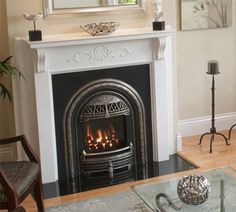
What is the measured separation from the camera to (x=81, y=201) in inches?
142

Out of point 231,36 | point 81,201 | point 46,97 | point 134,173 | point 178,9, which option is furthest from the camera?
point 231,36

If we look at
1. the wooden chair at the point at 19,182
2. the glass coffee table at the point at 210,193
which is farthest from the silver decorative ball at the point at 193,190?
the wooden chair at the point at 19,182

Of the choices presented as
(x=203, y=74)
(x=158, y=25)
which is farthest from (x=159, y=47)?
(x=203, y=74)

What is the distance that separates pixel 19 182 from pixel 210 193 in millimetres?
1206

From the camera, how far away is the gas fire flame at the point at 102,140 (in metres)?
4.14

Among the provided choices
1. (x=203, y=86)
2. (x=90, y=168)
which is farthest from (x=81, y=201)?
(x=203, y=86)

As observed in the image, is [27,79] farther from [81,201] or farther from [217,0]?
[217,0]

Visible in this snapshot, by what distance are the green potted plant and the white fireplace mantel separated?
7 cm

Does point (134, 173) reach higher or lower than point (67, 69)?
lower

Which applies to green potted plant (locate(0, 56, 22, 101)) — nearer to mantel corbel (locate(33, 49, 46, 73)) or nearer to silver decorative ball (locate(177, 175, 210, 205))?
mantel corbel (locate(33, 49, 46, 73))

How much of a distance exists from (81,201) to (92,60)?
1.16 meters

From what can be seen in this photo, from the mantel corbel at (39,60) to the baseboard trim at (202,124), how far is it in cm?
182

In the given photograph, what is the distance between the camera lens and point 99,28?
151 inches

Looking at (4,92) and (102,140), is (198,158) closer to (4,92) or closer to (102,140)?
(102,140)
